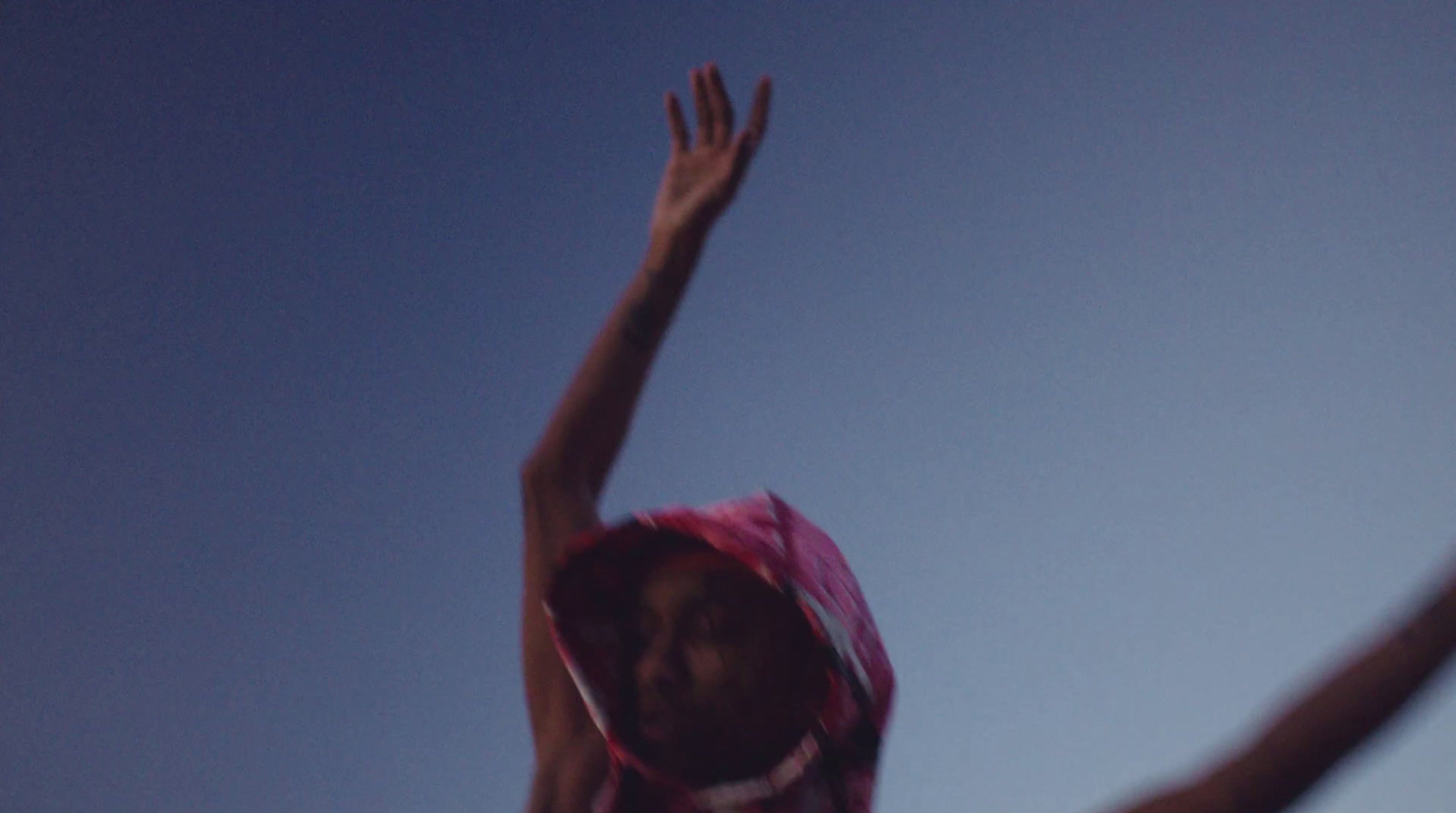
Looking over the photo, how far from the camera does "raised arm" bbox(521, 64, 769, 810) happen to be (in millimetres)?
2443

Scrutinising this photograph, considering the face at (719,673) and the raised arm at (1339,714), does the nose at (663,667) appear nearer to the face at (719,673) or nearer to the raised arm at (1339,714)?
the face at (719,673)

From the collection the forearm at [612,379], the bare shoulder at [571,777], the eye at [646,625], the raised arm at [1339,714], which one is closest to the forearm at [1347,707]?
the raised arm at [1339,714]

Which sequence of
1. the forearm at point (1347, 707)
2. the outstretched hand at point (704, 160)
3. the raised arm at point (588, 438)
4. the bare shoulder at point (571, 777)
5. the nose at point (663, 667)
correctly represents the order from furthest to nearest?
the outstretched hand at point (704, 160) → the raised arm at point (588, 438) → the bare shoulder at point (571, 777) → the nose at point (663, 667) → the forearm at point (1347, 707)

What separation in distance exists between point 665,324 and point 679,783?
0.92 m

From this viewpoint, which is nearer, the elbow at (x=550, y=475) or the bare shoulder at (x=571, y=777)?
the bare shoulder at (x=571, y=777)

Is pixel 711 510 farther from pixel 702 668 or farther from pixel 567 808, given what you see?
pixel 567 808

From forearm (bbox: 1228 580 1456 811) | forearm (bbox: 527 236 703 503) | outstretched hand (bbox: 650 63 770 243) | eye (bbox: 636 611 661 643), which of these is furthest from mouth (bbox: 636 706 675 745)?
forearm (bbox: 1228 580 1456 811)

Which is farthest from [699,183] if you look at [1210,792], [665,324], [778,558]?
[1210,792]

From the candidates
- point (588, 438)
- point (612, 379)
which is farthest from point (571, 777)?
point (612, 379)

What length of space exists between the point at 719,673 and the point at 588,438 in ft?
1.90

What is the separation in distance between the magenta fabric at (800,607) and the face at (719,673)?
0.12 feet

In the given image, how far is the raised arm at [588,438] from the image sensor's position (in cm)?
244

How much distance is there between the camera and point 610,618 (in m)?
2.41

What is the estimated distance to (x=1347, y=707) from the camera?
1.20m
